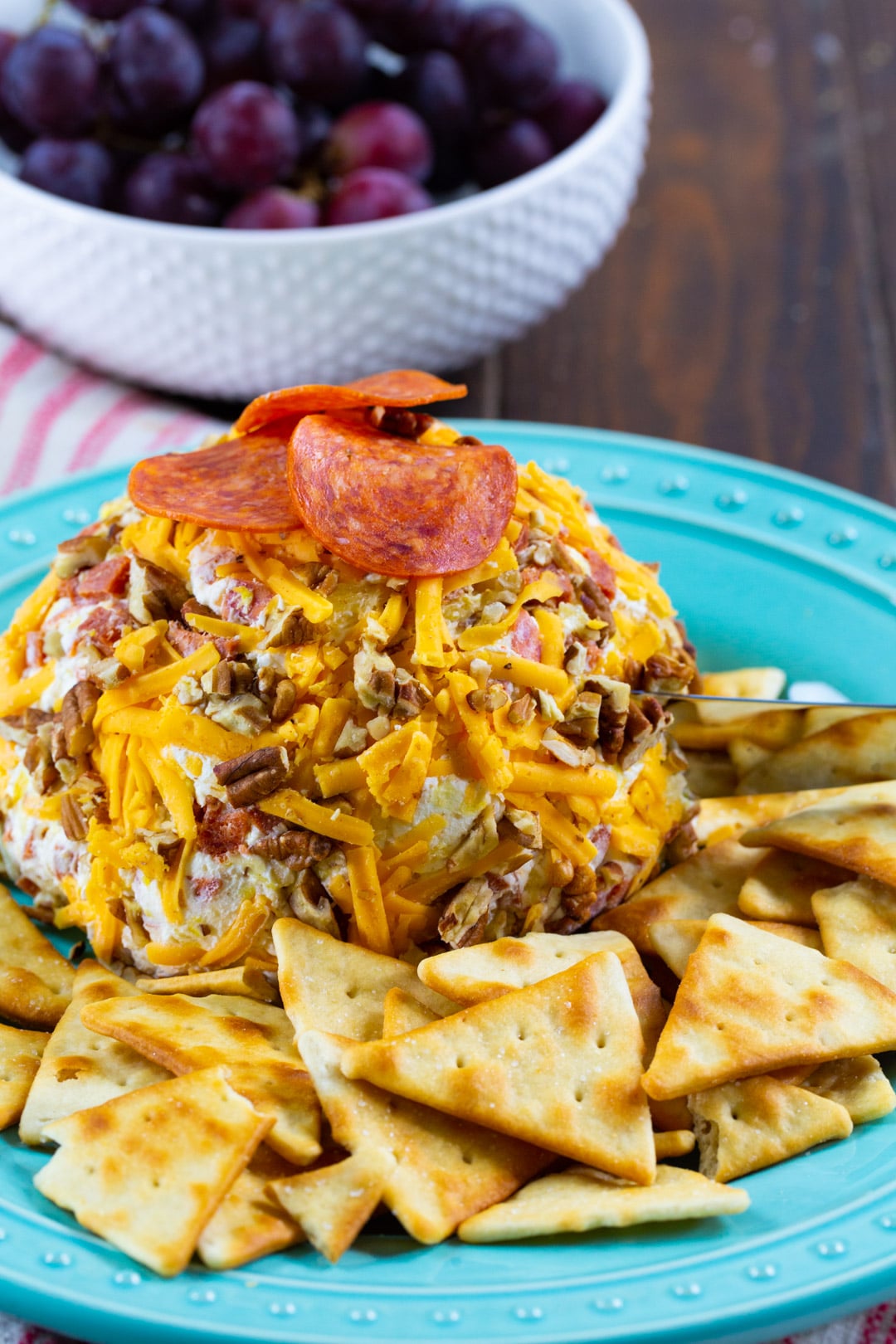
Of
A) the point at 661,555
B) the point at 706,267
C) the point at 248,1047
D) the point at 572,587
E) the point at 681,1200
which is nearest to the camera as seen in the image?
the point at 681,1200

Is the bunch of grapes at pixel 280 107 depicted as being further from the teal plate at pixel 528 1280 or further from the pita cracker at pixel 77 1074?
the teal plate at pixel 528 1280

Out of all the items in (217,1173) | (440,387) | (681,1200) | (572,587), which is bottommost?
(217,1173)

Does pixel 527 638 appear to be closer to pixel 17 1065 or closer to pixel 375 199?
pixel 17 1065

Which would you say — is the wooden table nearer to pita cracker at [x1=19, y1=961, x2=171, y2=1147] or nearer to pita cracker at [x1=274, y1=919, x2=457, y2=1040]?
pita cracker at [x1=274, y1=919, x2=457, y2=1040]

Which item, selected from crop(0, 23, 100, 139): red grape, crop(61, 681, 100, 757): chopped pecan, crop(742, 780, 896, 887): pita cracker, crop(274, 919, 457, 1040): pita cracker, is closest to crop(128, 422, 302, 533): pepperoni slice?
crop(61, 681, 100, 757): chopped pecan

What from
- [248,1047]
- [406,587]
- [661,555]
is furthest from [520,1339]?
[661,555]

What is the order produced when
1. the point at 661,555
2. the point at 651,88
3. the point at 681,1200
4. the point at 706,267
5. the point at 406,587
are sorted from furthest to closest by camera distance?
the point at 651,88, the point at 706,267, the point at 661,555, the point at 406,587, the point at 681,1200

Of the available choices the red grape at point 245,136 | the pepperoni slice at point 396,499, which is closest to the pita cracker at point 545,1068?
the pepperoni slice at point 396,499

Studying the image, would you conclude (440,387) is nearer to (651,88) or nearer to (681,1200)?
(681,1200)
